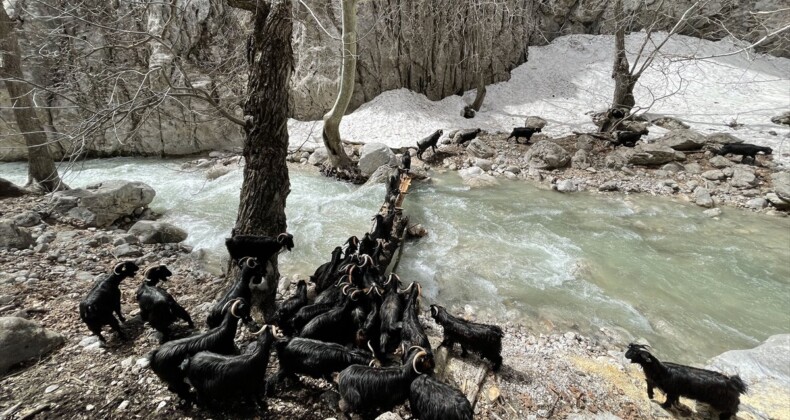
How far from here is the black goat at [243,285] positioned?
3.76 metres

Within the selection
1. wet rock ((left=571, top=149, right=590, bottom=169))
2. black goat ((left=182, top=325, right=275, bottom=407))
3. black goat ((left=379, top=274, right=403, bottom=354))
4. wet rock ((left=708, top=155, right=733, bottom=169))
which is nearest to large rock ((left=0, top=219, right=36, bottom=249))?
black goat ((left=182, top=325, right=275, bottom=407))

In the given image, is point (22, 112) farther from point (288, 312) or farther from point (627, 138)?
point (627, 138)

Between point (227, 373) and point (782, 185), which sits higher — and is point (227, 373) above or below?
below

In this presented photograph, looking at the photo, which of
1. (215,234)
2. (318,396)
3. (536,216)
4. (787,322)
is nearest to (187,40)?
(215,234)

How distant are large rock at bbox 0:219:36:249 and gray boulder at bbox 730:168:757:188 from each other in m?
15.3

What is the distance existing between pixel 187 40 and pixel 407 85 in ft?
29.4

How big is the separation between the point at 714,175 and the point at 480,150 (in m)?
6.48

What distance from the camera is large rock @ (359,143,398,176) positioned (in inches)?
444

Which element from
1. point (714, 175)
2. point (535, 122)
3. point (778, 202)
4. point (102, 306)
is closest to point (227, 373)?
point (102, 306)

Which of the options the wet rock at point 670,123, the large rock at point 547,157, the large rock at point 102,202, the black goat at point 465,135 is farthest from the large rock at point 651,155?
the large rock at point 102,202

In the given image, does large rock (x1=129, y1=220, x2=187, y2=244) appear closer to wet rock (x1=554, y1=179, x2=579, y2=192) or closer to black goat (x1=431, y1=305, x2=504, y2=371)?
black goat (x1=431, y1=305, x2=504, y2=371)

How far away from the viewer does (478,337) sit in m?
3.81

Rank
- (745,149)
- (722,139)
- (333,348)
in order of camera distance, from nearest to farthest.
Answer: (333,348)
(745,149)
(722,139)

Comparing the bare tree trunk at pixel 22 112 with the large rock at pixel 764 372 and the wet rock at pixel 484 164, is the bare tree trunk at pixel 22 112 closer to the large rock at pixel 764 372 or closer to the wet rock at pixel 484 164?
the wet rock at pixel 484 164
